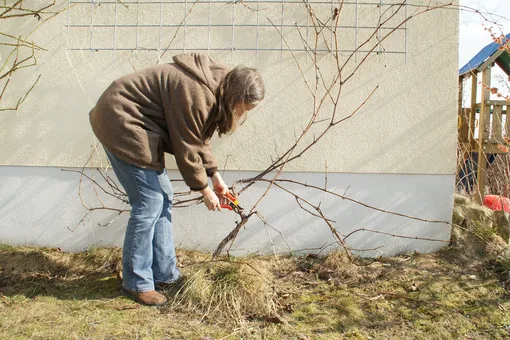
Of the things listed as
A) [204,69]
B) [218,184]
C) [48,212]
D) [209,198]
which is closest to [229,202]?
[218,184]

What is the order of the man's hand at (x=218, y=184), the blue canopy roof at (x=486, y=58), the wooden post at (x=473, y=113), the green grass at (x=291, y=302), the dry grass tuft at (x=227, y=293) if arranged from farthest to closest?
the blue canopy roof at (x=486, y=58), the wooden post at (x=473, y=113), the man's hand at (x=218, y=184), the dry grass tuft at (x=227, y=293), the green grass at (x=291, y=302)

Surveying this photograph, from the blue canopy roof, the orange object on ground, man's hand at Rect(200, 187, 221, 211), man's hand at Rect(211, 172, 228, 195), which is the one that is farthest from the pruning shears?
the orange object on ground

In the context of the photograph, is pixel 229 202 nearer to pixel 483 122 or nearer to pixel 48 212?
pixel 48 212

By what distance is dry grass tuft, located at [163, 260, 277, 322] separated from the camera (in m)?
2.54

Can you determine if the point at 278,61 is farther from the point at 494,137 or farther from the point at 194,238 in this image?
the point at 494,137

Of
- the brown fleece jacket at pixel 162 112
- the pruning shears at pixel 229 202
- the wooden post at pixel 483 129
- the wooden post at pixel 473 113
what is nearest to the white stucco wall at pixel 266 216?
the pruning shears at pixel 229 202

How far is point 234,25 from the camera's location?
132 inches

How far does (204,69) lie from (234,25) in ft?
3.29

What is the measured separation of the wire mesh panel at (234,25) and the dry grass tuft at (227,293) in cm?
166

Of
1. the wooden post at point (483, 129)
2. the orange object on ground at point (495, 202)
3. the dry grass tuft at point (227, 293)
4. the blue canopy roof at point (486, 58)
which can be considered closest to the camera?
the dry grass tuft at point (227, 293)

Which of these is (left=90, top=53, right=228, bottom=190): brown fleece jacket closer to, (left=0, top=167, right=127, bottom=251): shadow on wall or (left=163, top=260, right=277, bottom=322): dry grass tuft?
(left=163, top=260, right=277, bottom=322): dry grass tuft

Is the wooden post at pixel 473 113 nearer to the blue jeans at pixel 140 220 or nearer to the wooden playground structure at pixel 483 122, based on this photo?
the wooden playground structure at pixel 483 122

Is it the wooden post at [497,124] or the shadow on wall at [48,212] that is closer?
the shadow on wall at [48,212]

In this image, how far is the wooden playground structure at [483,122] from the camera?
455 centimetres
